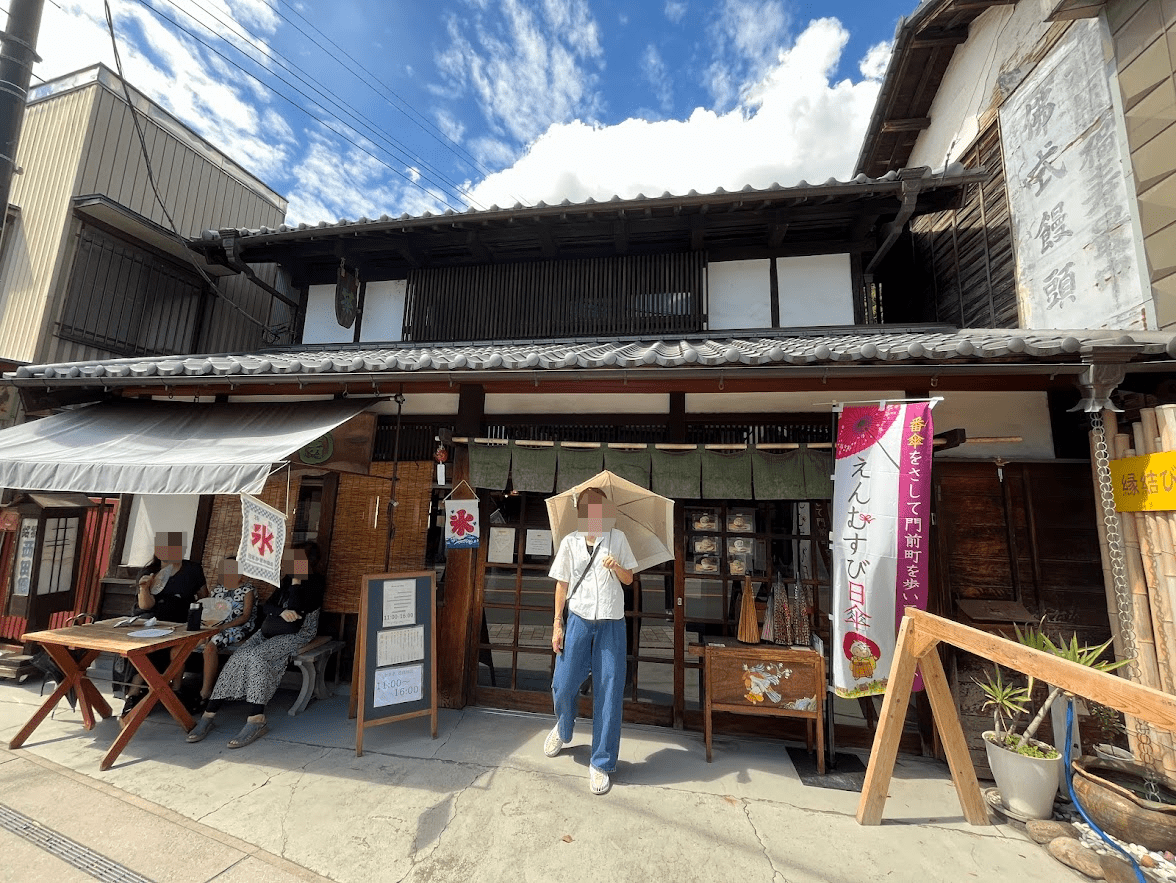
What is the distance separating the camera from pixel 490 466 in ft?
18.6

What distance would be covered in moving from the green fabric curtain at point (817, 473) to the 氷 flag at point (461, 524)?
12.1 feet

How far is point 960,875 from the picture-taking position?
3389 millimetres

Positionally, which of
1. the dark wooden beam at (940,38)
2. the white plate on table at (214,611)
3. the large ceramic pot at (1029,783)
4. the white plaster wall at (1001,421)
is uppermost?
the dark wooden beam at (940,38)

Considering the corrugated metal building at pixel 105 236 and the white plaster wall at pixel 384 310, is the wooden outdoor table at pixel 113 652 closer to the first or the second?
the white plaster wall at pixel 384 310

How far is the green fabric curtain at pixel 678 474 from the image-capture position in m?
5.30

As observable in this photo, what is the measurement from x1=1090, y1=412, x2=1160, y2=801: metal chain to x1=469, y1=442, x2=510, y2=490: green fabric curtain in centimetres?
559

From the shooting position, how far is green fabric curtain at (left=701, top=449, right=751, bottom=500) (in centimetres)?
522

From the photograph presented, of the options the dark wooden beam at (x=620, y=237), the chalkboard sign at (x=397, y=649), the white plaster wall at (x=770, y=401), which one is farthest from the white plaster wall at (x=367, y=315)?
the white plaster wall at (x=770, y=401)

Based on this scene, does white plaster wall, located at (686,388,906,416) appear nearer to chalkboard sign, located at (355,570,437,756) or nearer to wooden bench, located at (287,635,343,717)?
chalkboard sign, located at (355,570,437,756)

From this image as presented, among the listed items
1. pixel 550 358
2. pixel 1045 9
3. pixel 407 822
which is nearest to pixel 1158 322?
pixel 1045 9

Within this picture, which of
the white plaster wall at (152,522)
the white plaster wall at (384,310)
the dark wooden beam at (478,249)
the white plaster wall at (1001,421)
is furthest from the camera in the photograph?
the white plaster wall at (384,310)

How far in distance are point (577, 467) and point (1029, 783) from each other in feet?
15.4

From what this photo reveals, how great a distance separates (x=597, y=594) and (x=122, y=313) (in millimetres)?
11016

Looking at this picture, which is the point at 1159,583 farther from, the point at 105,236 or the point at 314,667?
the point at 105,236
